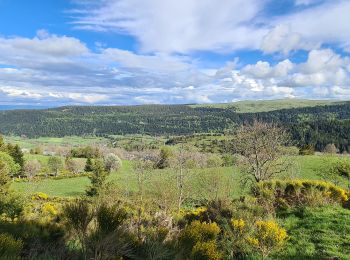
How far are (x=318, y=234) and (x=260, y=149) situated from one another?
2173 centimetres

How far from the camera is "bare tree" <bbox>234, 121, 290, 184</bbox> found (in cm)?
3306

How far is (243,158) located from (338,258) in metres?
26.6

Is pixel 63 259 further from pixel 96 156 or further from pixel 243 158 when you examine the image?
pixel 96 156

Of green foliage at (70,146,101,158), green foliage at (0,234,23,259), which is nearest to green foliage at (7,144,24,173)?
green foliage at (70,146,101,158)

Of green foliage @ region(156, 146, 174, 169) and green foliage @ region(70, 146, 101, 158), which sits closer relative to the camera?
green foliage @ region(156, 146, 174, 169)

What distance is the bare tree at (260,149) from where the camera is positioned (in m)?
33.1

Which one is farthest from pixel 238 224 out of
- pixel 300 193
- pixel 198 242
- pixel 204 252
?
pixel 300 193

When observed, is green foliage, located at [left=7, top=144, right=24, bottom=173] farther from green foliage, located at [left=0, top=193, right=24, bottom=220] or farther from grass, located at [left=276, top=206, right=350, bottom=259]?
grass, located at [left=276, top=206, right=350, bottom=259]

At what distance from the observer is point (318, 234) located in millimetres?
11930

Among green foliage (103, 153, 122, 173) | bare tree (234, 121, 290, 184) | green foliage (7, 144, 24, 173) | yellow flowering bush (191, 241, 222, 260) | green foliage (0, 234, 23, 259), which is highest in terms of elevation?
green foliage (0, 234, 23, 259)

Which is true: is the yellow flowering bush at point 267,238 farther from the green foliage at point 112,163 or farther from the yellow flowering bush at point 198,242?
the green foliage at point 112,163

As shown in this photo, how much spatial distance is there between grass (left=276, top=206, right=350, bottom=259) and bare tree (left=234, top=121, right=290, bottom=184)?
1761cm

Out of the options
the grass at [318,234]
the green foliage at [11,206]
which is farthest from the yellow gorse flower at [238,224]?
the green foliage at [11,206]

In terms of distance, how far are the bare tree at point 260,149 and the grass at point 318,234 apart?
57.8ft
